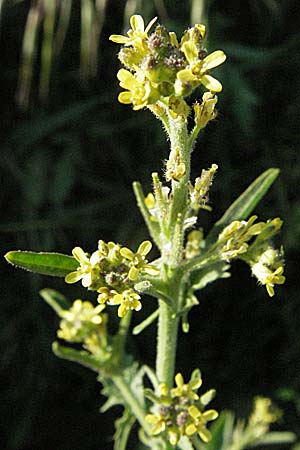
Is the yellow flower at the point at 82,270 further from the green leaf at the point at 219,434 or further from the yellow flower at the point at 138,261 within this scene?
the green leaf at the point at 219,434

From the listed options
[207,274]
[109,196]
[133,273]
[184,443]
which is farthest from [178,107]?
[109,196]

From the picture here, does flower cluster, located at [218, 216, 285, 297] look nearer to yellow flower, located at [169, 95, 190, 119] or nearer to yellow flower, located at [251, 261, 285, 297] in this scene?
yellow flower, located at [251, 261, 285, 297]

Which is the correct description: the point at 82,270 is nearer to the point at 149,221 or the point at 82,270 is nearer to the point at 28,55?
the point at 149,221

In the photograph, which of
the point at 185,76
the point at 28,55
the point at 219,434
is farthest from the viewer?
the point at 28,55

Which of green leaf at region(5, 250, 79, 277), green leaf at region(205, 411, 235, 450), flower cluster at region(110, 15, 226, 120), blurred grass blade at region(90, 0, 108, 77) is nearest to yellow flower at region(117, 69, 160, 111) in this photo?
flower cluster at region(110, 15, 226, 120)

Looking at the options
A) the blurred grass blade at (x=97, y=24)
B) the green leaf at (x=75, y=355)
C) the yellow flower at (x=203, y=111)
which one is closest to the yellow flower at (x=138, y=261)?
the yellow flower at (x=203, y=111)
